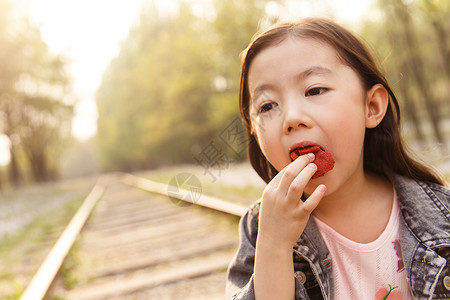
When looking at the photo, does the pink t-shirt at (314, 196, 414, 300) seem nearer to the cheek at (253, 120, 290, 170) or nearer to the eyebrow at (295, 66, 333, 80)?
the cheek at (253, 120, 290, 170)

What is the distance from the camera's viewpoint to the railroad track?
3.40m

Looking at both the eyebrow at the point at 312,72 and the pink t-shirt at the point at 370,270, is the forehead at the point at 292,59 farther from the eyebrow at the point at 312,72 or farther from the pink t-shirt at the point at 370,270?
the pink t-shirt at the point at 370,270

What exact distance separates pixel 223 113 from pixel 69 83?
14381 millimetres

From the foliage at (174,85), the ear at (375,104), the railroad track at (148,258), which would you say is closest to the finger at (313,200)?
the ear at (375,104)

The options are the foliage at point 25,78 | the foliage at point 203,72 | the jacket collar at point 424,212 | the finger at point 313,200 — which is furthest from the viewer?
the foliage at point 25,78

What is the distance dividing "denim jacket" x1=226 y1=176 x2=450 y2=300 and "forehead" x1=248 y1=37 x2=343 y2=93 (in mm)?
599

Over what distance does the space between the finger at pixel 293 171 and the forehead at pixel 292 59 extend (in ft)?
0.96

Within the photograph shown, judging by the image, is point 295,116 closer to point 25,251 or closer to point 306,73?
point 306,73

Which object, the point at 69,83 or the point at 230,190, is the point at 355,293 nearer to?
the point at 230,190

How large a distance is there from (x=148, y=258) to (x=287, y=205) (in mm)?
3468

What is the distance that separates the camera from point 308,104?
134 cm

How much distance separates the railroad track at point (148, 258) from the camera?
3400 millimetres

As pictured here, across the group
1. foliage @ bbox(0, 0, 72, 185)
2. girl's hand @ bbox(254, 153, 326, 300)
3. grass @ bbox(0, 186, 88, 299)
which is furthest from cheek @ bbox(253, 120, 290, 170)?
foliage @ bbox(0, 0, 72, 185)

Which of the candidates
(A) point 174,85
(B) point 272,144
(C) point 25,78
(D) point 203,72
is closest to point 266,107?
(B) point 272,144
